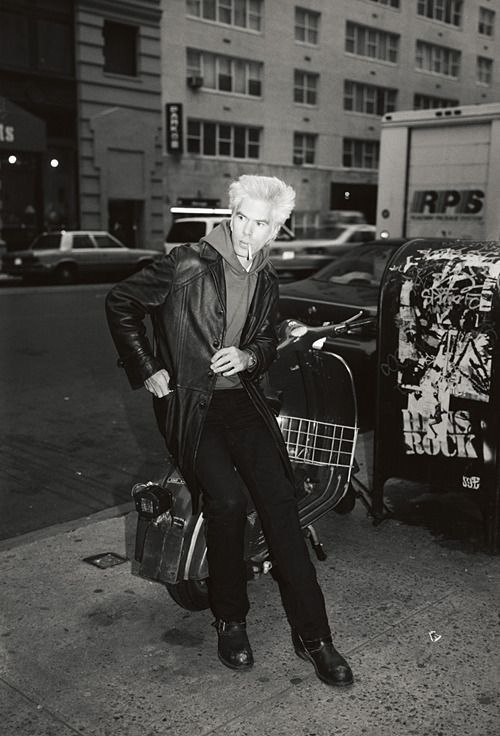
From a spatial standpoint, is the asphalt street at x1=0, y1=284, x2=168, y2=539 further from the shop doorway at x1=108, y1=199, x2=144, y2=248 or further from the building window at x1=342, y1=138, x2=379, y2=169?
the building window at x1=342, y1=138, x2=379, y2=169

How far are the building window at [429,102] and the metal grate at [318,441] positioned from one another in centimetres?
3974

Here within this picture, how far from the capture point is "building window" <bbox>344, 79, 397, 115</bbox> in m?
38.0

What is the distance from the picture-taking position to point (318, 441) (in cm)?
423

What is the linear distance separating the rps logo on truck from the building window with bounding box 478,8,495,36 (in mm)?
36119

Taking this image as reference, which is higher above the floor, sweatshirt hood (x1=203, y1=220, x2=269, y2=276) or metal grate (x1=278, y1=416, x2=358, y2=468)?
sweatshirt hood (x1=203, y1=220, x2=269, y2=276)

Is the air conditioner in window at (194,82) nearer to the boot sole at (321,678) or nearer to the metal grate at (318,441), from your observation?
the metal grate at (318,441)

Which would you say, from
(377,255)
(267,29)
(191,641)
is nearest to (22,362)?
(377,255)

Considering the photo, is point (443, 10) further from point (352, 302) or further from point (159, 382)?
point (159, 382)

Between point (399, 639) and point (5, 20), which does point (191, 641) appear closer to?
point (399, 639)

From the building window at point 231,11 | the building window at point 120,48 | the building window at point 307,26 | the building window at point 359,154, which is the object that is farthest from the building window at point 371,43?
the building window at point 120,48

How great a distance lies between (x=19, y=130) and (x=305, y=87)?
579 inches

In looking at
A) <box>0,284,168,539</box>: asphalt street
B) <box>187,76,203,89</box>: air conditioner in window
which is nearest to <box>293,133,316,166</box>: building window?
<box>187,76,203,89</box>: air conditioner in window

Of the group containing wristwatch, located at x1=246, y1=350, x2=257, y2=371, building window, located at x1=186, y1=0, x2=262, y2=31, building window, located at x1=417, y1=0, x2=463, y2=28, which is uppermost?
building window, located at x1=417, y1=0, x2=463, y2=28

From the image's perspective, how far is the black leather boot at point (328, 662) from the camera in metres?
3.04
